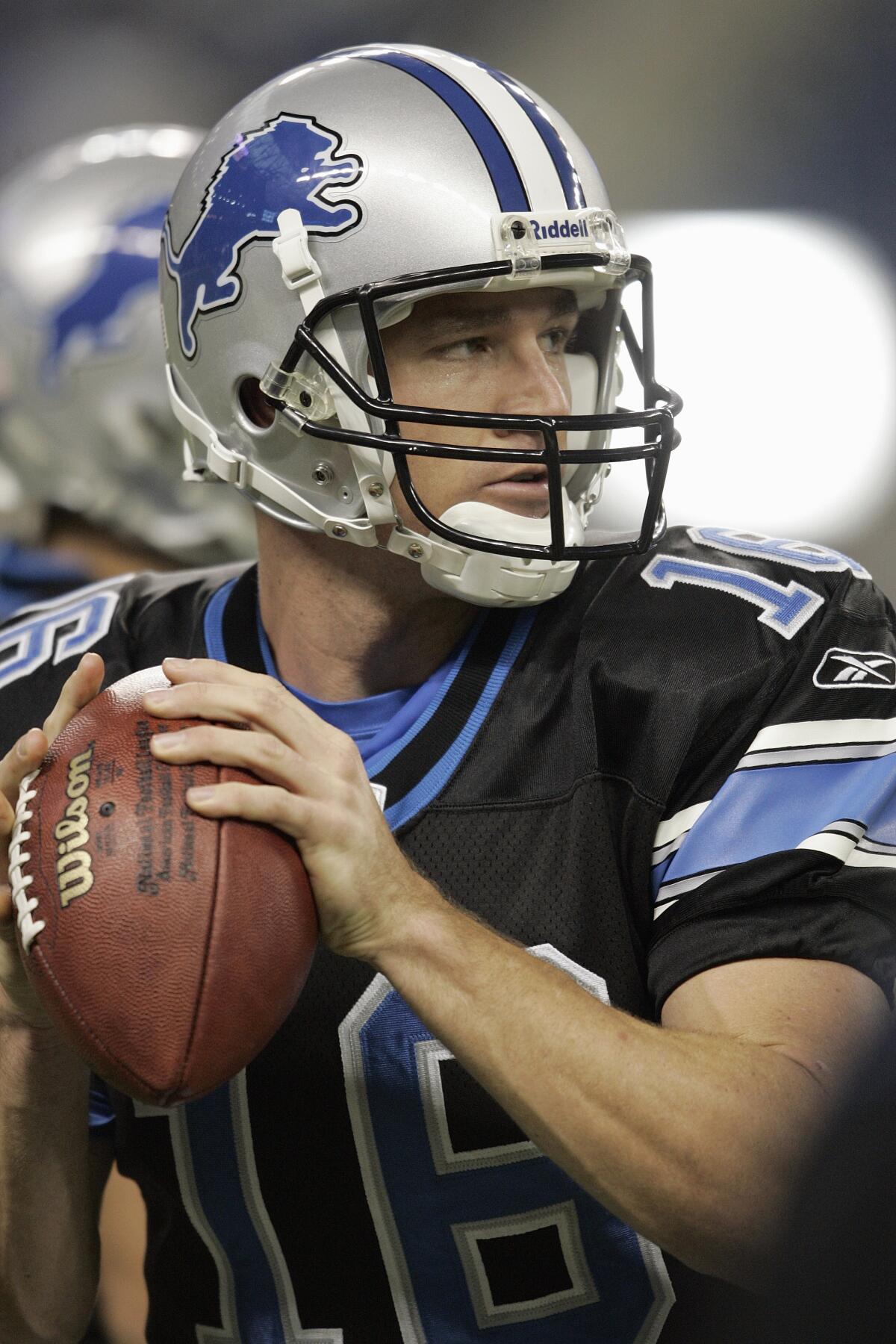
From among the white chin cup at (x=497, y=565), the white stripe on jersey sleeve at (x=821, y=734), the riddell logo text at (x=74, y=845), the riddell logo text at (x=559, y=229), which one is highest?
the riddell logo text at (x=559, y=229)

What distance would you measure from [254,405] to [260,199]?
0.21 metres

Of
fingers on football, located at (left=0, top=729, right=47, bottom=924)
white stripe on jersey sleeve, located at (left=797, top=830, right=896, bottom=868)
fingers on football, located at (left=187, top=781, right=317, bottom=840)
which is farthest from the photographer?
white stripe on jersey sleeve, located at (left=797, top=830, right=896, bottom=868)

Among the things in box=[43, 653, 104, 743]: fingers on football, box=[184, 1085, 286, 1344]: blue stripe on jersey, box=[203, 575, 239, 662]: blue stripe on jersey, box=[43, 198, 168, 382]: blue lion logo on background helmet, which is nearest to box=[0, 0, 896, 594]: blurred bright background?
box=[43, 198, 168, 382]: blue lion logo on background helmet

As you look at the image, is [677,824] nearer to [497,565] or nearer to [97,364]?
[497,565]

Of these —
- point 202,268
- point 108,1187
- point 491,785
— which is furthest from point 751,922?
point 108,1187

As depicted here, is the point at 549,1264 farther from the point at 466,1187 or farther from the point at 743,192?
the point at 743,192

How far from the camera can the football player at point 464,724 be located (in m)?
1.43

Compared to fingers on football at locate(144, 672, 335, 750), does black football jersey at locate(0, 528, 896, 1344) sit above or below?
below

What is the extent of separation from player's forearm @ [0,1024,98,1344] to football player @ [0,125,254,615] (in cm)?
140

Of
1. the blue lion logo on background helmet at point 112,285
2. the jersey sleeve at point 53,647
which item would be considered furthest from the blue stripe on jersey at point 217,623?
the blue lion logo on background helmet at point 112,285

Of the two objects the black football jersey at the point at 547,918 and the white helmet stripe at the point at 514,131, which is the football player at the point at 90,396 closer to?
the white helmet stripe at the point at 514,131

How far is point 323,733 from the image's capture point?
1.21 m

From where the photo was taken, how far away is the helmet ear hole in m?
1.63

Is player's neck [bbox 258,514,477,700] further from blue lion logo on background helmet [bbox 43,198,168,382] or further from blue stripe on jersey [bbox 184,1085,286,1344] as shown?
blue lion logo on background helmet [bbox 43,198,168,382]
